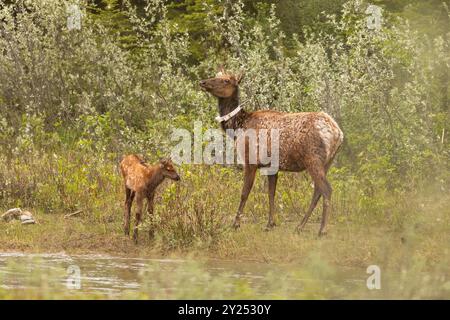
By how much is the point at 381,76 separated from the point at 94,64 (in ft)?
22.6

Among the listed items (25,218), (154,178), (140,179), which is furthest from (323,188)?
(25,218)

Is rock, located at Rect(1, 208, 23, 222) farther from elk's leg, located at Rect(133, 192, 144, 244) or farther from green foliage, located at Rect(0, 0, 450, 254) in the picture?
elk's leg, located at Rect(133, 192, 144, 244)

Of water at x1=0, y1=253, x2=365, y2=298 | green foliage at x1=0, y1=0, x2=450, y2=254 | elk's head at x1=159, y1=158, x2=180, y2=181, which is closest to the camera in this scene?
water at x1=0, y1=253, x2=365, y2=298

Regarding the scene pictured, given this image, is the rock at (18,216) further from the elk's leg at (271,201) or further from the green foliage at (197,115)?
the elk's leg at (271,201)

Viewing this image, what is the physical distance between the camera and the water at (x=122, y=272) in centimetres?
934

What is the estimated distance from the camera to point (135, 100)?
68.1ft

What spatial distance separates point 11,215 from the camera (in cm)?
1408

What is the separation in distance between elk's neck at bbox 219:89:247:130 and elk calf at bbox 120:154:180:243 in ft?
4.94

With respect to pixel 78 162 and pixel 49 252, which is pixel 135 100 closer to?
pixel 78 162

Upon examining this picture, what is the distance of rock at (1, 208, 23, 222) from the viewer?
1402 centimetres

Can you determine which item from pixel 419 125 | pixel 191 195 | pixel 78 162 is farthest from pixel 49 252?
pixel 419 125

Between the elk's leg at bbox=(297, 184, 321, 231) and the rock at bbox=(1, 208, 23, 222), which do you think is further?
the rock at bbox=(1, 208, 23, 222)

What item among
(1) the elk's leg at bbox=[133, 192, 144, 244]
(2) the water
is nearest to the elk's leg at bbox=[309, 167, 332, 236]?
(2) the water

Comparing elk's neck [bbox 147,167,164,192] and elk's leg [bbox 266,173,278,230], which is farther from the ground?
elk's neck [bbox 147,167,164,192]
